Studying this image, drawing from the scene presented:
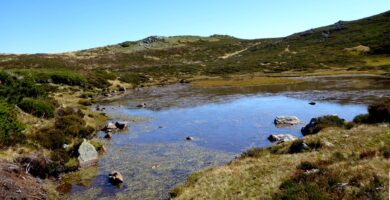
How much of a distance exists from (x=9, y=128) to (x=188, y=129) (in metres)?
18.2

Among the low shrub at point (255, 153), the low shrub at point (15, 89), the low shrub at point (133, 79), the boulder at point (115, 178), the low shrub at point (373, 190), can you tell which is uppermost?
the low shrub at point (15, 89)

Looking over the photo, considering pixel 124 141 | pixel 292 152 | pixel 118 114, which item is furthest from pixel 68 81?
pixel 292 152

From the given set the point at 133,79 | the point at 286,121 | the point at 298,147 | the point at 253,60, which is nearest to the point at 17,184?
the point at 298,147

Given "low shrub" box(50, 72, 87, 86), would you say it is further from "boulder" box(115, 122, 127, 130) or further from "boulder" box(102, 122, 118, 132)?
"boulder" box(115, 122, 127, 130)

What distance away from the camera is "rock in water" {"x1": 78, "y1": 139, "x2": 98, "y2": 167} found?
29375 mm

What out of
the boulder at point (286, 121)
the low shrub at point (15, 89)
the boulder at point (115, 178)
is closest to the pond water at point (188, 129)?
the boulder at point (115, 178)

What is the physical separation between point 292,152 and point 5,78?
126ft

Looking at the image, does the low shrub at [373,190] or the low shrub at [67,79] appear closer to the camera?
the low shrub at [373,190]

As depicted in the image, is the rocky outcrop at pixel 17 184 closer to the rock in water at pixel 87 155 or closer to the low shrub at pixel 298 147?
the rock in water at pixel 87 155

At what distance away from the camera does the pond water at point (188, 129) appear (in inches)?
1024

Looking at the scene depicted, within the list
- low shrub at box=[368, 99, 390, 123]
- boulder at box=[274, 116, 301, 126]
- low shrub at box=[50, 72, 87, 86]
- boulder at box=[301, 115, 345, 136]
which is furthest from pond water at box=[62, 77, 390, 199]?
low shrub at box=[50, 72, 87, 86]

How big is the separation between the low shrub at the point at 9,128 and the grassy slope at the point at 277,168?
13.9m

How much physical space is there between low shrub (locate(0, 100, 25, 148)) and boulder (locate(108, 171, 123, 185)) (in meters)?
8.24

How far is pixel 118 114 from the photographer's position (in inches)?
2148
